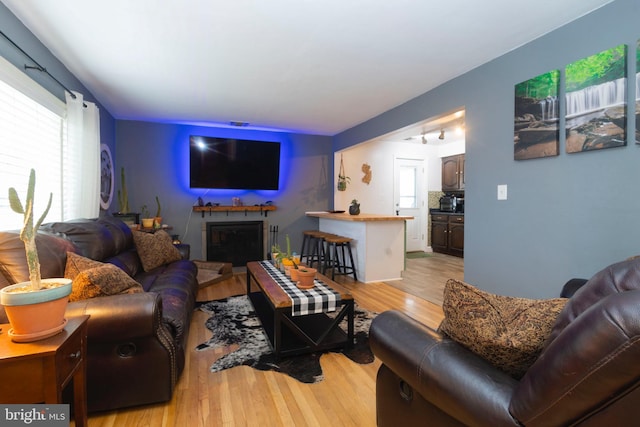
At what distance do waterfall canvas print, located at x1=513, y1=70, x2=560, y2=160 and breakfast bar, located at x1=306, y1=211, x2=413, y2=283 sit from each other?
205cm

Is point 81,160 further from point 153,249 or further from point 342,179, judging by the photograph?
point 342,179

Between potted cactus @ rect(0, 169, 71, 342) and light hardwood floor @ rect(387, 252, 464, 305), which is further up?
potted cactus @ rect(0, 169, 71, 342)

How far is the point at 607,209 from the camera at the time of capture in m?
1.98

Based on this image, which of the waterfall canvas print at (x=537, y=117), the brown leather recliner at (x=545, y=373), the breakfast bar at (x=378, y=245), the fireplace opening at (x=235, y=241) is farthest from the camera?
the fireplace opening at (x=235, y=241)

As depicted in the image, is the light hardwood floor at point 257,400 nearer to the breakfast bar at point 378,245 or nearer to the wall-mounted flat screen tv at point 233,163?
the breakfast bar at point 378,245

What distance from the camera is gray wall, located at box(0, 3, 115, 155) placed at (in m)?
1.98

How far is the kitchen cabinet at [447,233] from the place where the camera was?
623 centimetres

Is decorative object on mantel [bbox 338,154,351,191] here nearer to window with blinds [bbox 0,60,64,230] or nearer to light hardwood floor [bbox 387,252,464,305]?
light hardwood floor [bbox 387,252,464,305]

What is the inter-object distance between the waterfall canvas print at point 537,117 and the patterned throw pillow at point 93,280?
2911 millimetres

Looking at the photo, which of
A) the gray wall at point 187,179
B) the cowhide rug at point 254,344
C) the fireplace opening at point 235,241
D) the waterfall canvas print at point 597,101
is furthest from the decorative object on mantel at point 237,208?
the waterfall canvas print at point 597,101

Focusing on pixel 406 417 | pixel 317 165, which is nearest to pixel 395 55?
pixel 406 417

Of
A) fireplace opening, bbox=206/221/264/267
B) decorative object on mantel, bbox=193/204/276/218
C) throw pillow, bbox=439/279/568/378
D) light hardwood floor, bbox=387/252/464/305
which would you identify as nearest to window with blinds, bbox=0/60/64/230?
decorative object on mantel, bbox=193/204/276/218

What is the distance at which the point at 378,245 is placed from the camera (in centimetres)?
437

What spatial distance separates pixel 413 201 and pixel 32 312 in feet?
22.1
